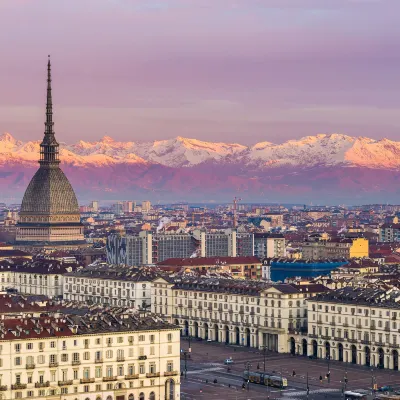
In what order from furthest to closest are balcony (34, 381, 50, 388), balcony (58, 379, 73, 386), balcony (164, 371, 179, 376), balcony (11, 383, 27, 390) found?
balcony (164, 371, 179, 376) < balcony (58, 379, 73, 386) < balcony (34, 381, 50, 388) < balcony (11, 383, 27, 390)

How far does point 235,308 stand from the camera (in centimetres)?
15600

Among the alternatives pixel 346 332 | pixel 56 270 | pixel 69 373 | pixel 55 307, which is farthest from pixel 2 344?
pixel 56 270

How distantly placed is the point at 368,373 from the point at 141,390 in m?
25.7

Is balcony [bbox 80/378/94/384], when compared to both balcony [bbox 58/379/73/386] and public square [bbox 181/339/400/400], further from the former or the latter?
public square [bbox 181/339/400/400]

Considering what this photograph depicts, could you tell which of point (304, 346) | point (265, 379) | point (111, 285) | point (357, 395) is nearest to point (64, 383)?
point (265, 379)

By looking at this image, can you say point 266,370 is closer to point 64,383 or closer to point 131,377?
point 131,377

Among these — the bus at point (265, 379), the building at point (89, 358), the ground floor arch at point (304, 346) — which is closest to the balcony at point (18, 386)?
the building at point (89, 358)

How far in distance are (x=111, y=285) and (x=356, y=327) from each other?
47341 millimetres

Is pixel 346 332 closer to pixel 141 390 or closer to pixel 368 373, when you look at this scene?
pixel 368 373

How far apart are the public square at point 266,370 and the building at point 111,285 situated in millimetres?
24364

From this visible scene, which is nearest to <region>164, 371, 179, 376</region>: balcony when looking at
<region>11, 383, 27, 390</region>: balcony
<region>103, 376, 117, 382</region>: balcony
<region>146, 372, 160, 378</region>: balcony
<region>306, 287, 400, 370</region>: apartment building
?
<region>146, 372, 160, 378</region>: balcony

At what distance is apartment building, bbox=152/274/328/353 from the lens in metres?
149

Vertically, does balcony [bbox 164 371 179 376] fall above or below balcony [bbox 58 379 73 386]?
above

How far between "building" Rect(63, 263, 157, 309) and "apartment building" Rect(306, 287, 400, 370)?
29977 millimetres
